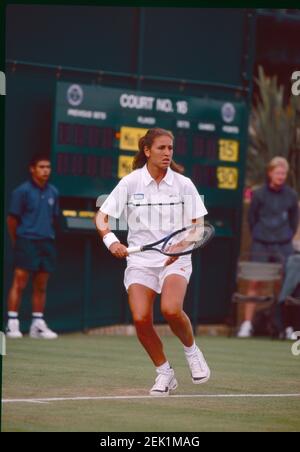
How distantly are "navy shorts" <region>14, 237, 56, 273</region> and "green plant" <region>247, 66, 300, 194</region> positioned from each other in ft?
17.0

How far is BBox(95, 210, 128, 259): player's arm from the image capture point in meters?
9.91

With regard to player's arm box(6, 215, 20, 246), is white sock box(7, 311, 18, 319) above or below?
below

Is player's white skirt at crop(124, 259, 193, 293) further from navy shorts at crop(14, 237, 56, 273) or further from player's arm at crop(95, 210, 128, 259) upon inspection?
navy shorts at crop(14, 237, 56, 273)

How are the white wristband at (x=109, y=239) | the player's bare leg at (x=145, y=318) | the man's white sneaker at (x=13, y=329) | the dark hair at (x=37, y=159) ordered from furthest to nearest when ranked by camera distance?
the dark hair at (x=37, y=159)
the man's white sneaker at (x=13, y=329)
the player's bare leg at (x=145, y=318)
the white wristband at (x=109, y=239)

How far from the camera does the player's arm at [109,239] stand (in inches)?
390

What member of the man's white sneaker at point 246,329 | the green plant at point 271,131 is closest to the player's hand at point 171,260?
the man's white sneaker at point 246,329

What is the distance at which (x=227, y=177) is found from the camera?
19797 millimetres

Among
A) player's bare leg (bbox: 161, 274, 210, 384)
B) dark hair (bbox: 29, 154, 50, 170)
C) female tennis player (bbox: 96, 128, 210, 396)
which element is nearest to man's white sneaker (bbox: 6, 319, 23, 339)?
dark hair (bbox: 29, 154, 50, 170)

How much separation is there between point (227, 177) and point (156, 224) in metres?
9.47

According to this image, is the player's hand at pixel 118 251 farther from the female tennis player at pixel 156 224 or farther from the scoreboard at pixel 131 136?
the scoreboard at pixel 131 136

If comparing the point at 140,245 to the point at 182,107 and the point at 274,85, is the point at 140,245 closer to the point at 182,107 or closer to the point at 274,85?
the point at 182,107

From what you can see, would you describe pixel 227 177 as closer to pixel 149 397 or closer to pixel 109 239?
pixel 109 239

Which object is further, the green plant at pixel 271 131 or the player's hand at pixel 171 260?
the green plant at pixel 271 131

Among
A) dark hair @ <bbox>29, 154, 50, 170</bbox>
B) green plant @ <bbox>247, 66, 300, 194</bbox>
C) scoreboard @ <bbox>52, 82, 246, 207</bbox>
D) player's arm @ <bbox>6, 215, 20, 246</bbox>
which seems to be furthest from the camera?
green plant @ <bbox>247, 66, 300, 194</bbox>
